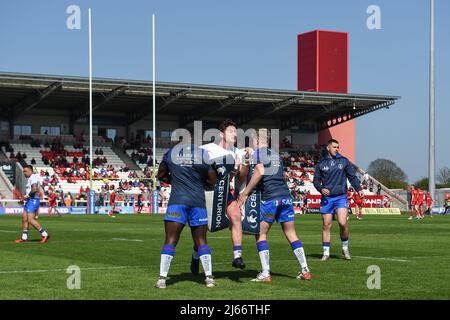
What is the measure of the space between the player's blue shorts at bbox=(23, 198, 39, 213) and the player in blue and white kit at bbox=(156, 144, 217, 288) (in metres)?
11.0

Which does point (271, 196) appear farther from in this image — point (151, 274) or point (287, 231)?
point (151, 274)

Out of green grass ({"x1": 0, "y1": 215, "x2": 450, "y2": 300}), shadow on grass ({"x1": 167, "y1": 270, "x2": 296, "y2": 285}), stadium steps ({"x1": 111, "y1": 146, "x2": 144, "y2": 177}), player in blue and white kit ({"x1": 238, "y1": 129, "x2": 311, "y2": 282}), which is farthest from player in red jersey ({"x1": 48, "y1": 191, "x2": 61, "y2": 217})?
player in blue and white kit ({"x1": 238, "y1": 129, "x2": 311, "y2": 282})

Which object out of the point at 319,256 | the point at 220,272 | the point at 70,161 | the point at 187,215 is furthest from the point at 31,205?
the point at 70,161

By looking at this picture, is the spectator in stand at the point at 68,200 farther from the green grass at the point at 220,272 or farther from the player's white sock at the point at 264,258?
the player's white sock at the point at 264,258

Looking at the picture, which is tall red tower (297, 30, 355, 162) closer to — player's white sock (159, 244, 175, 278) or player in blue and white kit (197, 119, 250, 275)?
player in blue and white kit (197, 119, 250, 275)

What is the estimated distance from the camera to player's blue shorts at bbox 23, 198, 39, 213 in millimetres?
21703

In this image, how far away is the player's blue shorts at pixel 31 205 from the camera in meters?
21.7

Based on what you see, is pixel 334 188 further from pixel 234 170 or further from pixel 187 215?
pixel 187 215

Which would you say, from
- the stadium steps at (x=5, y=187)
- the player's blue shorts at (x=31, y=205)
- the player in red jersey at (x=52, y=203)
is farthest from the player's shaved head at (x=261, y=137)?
the stadium steps at (x=5, y=187)

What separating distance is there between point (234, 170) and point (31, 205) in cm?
1101

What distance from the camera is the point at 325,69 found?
94000mm

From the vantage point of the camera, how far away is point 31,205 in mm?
21797

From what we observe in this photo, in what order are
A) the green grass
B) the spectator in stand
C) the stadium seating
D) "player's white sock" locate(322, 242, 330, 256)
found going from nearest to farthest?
the green grass
"player's white sock" locate(322, 242, 330, 256)
the spectator in stand
the stadium seating
